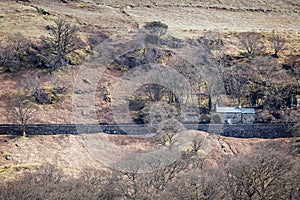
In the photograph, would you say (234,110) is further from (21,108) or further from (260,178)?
(21,108)

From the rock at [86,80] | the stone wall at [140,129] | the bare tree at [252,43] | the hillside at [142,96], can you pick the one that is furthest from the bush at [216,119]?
the bare tree at [252,43]

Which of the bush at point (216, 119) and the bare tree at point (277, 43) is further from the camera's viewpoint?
the bare tree at point (277, 43)

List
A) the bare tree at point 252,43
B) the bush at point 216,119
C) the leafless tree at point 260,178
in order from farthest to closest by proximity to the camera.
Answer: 1. the bare tree at point 252,43
2. the bush at point 216,119
3. the leafless tree at point 260,178

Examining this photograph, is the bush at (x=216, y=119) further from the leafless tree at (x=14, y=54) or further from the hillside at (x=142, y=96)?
Answer: the leafless tree at (x=14, y=54)

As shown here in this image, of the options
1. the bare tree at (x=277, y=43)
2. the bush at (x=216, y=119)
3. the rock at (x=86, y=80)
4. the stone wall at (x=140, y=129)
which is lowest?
the stone wall at (x=140, y=129)

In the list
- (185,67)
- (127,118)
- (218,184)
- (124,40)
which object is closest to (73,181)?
(218,184)

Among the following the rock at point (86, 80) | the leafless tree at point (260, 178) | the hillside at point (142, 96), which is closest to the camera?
the leafless tree at point (260, 178)

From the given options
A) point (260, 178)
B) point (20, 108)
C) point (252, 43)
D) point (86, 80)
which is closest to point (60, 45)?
point (86, 80)
